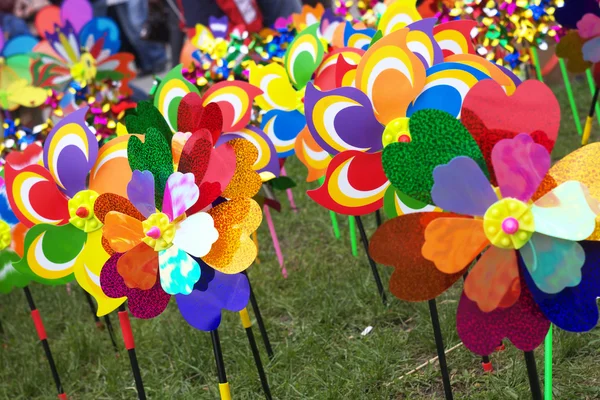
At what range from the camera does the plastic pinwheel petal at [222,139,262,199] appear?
1348 millimetres

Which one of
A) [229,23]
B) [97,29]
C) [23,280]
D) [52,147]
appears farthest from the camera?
[229,23]

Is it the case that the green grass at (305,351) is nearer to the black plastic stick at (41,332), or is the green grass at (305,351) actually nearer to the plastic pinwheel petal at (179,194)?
the black plastic stick at (41,332)

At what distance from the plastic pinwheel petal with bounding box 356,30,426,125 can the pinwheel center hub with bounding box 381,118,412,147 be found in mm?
21

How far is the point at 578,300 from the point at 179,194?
66 cm

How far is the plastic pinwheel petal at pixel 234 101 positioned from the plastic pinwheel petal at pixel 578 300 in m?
0.97

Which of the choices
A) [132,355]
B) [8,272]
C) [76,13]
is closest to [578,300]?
[132,355]

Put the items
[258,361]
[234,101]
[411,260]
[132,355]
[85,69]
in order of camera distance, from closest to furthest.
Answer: [411,260] < [132,355] < [258,361] < [234,101] < [85,69]

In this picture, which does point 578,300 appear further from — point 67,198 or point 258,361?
point 67,198

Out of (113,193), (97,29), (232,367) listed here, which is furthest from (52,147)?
(97,29)

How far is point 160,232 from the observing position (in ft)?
4.34

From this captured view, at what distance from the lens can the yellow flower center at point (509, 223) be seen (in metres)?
1.05

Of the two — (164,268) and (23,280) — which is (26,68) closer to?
(23,280)

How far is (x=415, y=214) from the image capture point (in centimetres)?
115

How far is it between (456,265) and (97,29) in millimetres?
2551
